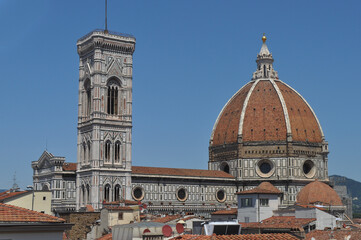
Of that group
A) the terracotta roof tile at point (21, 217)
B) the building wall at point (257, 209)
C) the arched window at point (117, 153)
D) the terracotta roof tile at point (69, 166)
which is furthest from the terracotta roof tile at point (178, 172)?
the terracotta roof tile at point (21, 217)

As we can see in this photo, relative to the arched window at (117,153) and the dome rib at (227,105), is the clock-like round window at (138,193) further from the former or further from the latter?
the dome rib at (227,105)

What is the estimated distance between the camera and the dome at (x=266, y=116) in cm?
11012

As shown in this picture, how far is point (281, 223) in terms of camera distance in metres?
48.2

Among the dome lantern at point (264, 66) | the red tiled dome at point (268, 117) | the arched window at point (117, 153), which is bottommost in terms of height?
the arched window at point (117, 153)

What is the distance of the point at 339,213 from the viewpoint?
82.4m

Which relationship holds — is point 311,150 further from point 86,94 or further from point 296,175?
point 86,94

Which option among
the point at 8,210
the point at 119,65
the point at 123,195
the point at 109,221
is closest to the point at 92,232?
the point at 109,221

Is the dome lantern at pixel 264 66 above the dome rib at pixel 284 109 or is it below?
above

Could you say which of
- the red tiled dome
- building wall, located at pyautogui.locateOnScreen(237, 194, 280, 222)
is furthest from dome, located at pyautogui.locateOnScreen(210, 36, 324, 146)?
building wall, located at pyautogui.locateOnScreen(237, 194, 280, 222)

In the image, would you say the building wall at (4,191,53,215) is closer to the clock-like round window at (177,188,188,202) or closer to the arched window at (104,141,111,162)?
the arched window at (104,141,111,162)

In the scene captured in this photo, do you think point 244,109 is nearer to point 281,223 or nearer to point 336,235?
point 281,223

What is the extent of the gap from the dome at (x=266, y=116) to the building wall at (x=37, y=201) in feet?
173

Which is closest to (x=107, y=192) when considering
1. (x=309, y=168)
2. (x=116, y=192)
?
(x=116, y=192)

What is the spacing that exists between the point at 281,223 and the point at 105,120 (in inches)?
1765
